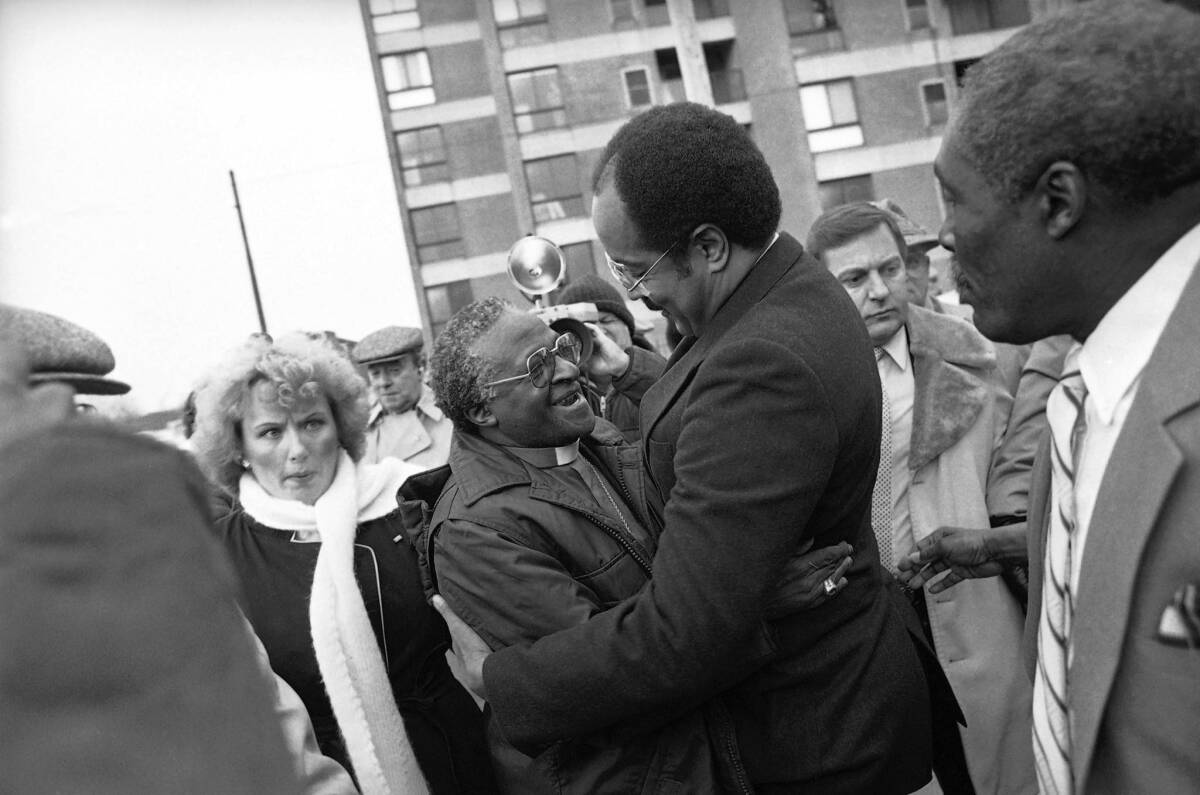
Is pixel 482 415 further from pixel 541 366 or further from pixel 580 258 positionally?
pixel 580 258

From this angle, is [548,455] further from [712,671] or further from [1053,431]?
[1053,431]

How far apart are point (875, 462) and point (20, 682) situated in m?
1.67

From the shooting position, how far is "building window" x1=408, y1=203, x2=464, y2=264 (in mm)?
26828

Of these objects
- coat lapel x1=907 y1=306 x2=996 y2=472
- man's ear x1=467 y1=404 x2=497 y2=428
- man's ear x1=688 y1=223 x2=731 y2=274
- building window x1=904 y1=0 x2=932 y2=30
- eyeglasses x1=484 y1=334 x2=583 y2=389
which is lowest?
coat lapel x1=907 y1=306 x2=996 y2=472

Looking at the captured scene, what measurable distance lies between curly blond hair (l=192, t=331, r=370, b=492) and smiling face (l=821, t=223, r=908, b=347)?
157cm

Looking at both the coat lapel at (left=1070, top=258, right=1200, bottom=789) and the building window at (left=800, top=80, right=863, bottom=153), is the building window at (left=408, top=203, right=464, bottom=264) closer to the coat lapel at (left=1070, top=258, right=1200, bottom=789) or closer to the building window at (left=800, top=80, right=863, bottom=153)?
the building window at (left=800, top=80, right=863, bottom=153)

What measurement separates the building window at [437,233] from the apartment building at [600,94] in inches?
1.5

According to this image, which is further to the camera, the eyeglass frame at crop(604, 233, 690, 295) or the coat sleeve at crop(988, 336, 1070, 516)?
the coat sleeve at crop(988, 336, 1070, 516)

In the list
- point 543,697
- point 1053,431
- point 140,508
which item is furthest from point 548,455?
point 140,508

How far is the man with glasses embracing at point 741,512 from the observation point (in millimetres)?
1918

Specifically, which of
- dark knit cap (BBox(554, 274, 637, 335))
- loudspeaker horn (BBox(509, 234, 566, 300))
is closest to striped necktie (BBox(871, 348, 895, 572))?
dark knit cap (BBox(554, 274, 637, 335))

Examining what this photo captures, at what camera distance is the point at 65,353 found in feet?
4.26

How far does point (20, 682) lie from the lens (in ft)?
2.69

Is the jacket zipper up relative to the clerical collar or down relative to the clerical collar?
down
